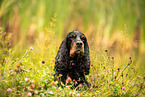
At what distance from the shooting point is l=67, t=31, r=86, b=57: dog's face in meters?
1.89

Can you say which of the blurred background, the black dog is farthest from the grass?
the blurred background

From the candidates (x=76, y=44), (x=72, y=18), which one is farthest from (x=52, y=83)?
(x=72, y=18)

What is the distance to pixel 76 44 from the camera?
6.18 ft

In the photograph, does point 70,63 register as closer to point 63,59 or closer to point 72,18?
point 63,59

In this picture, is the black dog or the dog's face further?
the black dog

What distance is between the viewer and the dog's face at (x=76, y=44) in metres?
1.89

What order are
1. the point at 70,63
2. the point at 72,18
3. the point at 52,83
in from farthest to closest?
1. the point at 72,18
2. the point at 70,63
3. the point at 52,83

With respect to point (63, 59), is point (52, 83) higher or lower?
lower

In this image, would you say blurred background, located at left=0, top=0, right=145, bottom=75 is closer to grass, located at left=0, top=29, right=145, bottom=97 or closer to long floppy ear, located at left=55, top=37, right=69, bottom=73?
grass, located at left=0, top=29, right=145, bottom=97

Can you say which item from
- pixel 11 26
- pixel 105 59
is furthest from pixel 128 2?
pixel 11 26

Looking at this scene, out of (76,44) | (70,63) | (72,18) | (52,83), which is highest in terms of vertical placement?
(72,18)

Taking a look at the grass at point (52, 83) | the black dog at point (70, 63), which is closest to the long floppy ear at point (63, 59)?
the black dog at point (70, 63)

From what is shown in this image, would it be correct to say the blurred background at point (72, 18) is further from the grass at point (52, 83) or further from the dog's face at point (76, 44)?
the dog's face at point (76, 44)

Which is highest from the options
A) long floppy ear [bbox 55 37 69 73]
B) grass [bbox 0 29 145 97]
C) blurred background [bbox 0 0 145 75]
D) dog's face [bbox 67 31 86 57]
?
blurred background [bbox 0 0 145 75]
